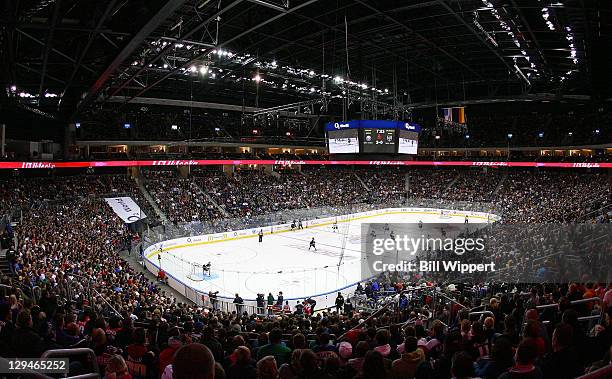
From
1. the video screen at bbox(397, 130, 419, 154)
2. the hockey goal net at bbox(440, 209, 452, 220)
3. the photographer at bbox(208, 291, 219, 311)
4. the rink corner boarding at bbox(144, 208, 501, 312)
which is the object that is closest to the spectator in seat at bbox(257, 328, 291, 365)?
the rink corner boarding at bbox(144, 208, 501, 312)

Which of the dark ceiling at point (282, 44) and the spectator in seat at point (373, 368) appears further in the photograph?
the dark ceiling at point (282, 44)

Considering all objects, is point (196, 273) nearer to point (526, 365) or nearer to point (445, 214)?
point (526, 365)

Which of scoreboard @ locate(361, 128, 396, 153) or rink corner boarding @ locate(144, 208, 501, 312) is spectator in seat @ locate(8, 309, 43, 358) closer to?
rink corner boarding @ locate(144, 208, 501, 312)

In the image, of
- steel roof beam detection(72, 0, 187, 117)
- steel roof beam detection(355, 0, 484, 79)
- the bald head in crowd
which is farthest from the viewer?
steel roof beam detection(355, 0, 484, 79)

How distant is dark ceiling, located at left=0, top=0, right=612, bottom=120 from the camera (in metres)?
13.2

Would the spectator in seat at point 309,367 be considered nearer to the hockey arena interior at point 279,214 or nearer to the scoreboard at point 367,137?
the hockey arena interior at point 279,214

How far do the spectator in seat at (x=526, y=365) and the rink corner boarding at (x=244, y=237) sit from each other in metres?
14.6

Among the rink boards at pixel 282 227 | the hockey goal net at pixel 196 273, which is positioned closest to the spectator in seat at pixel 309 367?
the hockey goal net at pixel 196 273

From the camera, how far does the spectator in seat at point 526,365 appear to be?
3.12m

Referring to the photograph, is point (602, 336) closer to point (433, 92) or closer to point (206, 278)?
point (206, 278)

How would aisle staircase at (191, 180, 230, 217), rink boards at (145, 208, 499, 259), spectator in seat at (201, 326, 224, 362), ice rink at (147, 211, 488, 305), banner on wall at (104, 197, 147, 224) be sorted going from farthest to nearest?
aisle staircase at (191, 180, 230, 217), banner on wall at (104, 197, 147, 224), rink boards at (145, 208, 499, 259), ice rink at (147, 211, 488, 305), spectator in seat at (201, 326, 224, 362)

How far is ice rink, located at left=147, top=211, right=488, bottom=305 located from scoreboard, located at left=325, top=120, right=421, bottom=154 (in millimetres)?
6048

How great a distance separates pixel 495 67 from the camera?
110 ft

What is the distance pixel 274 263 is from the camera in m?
24.9
